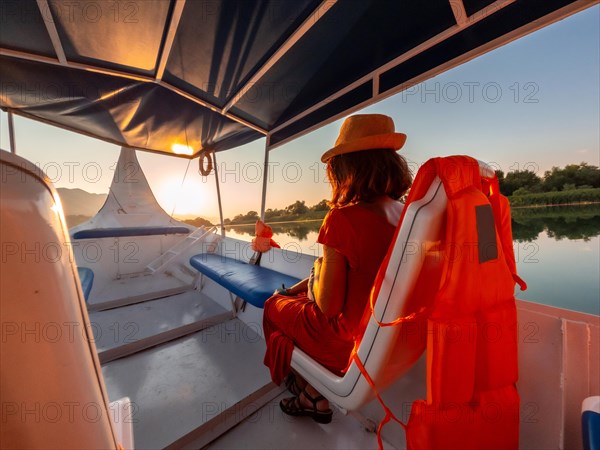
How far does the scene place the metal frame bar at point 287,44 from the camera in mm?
1276

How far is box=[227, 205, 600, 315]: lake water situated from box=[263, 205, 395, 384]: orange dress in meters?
0.14

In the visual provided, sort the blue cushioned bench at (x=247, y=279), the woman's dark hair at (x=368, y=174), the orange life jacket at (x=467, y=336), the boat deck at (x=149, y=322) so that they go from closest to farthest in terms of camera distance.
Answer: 1. the orange life jacket at (x=467, y=336)
2. the woman's dark hair at (x=368, y=174)
3. the blue cushioned bench at (x=247, y=279)
4. the boat deck at (x=149, y=322)

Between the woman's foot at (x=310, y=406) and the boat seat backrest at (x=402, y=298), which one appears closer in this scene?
the boat seat backrest at (x=402, y=298)

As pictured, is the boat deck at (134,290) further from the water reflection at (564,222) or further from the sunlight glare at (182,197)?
the water reflection at (564,222)

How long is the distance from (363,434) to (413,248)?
4.21 feet

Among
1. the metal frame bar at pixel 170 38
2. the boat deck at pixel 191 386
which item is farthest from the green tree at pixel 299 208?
the metal frame bar at pixel 170 38

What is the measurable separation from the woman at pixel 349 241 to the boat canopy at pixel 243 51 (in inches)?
30.1

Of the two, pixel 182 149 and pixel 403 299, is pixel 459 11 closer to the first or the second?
pixel 403 299

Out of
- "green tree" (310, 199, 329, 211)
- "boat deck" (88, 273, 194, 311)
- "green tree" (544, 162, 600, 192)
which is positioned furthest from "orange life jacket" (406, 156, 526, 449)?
"boat deck" (88, 273, 194, 311)

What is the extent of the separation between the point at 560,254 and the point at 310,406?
1.72m

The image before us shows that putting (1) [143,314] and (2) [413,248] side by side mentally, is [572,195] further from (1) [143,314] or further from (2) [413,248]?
(1) [143,314]

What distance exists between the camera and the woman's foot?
55.5 inches

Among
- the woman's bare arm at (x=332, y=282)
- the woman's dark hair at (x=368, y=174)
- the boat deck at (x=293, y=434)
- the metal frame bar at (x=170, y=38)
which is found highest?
the metal frame bar at (x=170, y=38)

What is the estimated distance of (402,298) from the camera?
0.71m
